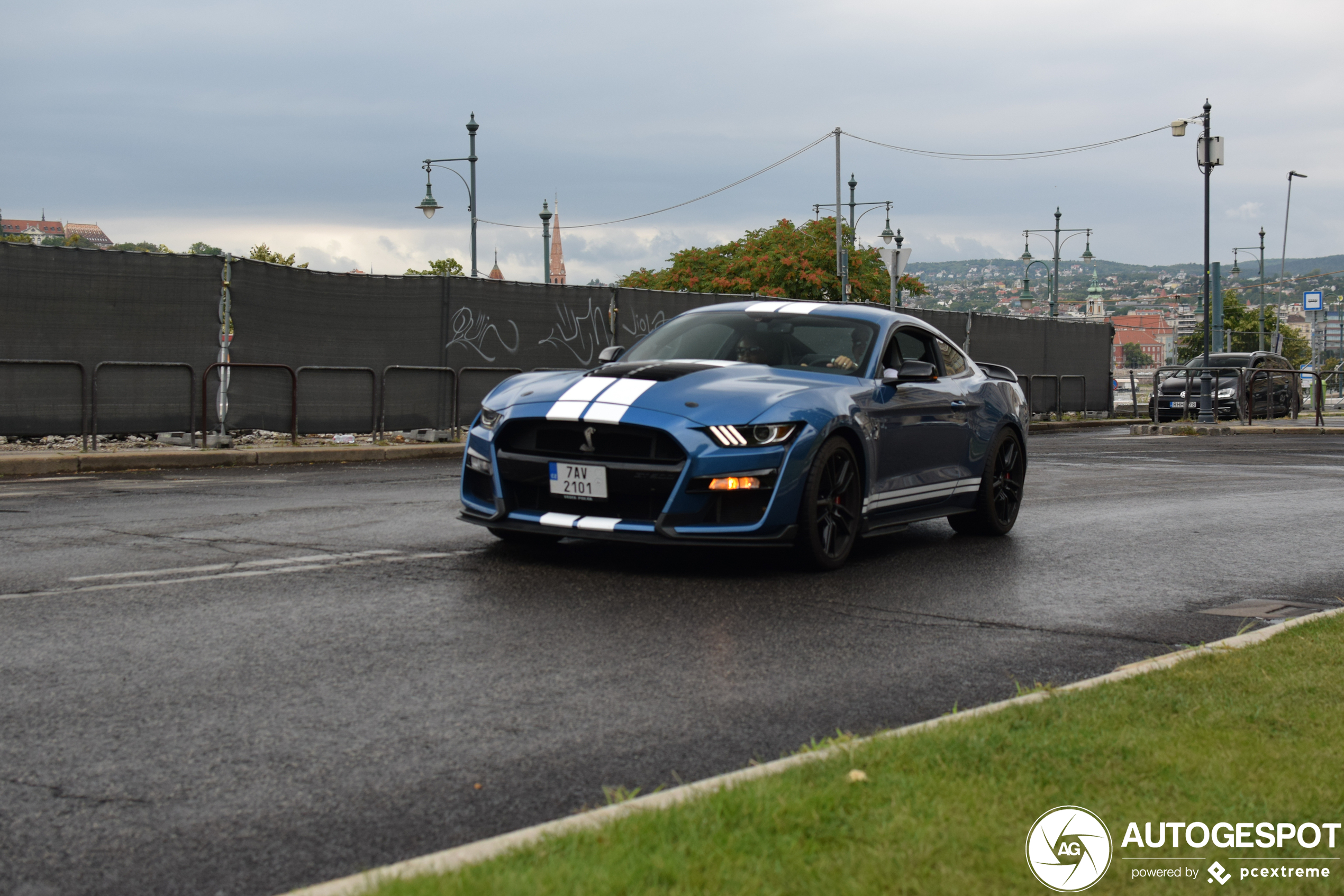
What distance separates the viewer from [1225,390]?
→ 114 feet

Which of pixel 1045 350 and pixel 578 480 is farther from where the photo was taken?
pixel 1045 350

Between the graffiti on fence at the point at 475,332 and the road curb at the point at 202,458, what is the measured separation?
205 cm

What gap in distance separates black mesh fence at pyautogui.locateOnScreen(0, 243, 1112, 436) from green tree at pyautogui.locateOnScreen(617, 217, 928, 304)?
35.2m

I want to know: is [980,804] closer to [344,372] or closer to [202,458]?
[202,458]

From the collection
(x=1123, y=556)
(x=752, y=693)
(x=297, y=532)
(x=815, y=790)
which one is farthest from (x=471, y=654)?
(x=1123, y=556)

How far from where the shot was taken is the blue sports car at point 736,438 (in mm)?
6742

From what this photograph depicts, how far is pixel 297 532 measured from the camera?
854cm

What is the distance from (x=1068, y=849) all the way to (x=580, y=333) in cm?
1801

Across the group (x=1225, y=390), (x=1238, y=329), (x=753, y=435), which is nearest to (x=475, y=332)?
(x=753, y=435)

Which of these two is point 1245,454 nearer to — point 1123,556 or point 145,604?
point 1123,556

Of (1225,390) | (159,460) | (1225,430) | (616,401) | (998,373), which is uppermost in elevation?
(998,373)

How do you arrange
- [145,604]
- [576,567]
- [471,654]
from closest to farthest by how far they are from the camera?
[471,654], [145,604], [576,567]

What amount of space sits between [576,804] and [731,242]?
75.0m

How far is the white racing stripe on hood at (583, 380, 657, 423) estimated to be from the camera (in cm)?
679
